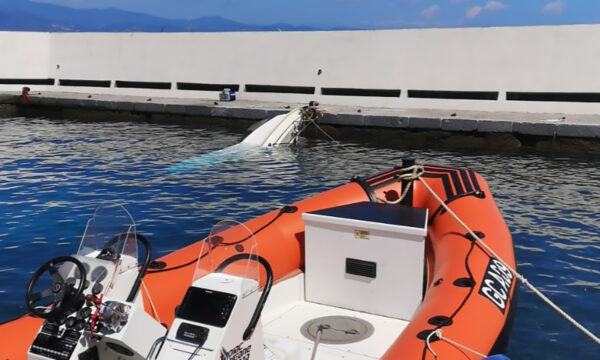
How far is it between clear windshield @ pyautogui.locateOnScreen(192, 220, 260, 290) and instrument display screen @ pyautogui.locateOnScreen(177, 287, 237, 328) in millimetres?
131

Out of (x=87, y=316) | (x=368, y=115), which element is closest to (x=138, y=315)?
(x=87, y=316)

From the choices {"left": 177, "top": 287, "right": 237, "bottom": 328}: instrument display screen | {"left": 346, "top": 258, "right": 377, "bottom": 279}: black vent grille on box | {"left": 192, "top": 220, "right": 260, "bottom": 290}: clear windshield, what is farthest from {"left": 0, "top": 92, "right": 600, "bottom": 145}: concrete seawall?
{"left": 177, "top": 287, "right": 237, "bottom": 328}: instrument display screen

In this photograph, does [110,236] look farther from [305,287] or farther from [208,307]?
[305,287]

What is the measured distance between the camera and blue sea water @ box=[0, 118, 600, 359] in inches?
190

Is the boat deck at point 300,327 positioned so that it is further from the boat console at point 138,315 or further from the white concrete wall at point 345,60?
the white concrete wall at point 345,60

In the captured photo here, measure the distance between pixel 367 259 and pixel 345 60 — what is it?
10368mm

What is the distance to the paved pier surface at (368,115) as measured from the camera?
10.6 metres

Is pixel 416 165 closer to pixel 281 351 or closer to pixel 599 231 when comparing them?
pixel 281 351

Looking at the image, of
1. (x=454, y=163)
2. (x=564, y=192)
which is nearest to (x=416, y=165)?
(x=564, y=192)

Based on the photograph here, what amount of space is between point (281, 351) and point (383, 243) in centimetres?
93

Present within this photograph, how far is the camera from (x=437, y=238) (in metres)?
4.38

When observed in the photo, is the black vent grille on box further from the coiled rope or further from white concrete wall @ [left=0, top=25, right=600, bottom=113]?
white concrete wall @ [left=0, top=25, right=600, bottom=113]

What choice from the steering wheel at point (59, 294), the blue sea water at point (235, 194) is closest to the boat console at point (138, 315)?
the steering wheel at point (59, 294)

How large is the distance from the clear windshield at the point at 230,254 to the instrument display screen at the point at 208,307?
131mm
